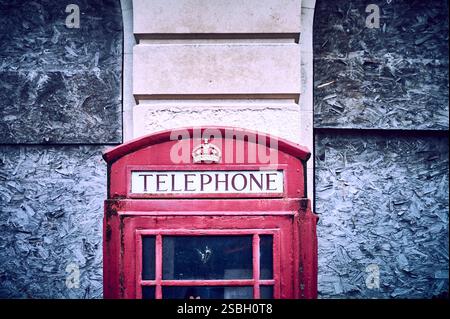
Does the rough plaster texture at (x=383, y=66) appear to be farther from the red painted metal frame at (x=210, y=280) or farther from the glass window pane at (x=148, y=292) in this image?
the glass window pane at (x=148, y=292)

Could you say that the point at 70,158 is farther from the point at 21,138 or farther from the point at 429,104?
the point at 429,104

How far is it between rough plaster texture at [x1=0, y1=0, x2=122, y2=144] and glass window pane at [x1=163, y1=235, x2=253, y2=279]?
149cm

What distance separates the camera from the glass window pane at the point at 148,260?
233 cm

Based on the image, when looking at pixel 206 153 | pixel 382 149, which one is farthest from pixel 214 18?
pixel 382 149

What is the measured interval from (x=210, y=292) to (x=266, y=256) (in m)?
0.33

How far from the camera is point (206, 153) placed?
2309 mm

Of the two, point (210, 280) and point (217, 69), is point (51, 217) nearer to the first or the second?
point (217, 69)

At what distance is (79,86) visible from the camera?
142 inches

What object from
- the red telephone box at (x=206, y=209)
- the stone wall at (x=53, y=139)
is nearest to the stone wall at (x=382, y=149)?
the red telephone box at (x=206, y=209)

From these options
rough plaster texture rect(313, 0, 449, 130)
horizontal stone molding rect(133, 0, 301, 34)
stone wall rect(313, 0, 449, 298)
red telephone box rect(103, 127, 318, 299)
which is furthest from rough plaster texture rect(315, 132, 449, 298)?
red telephone box rect(103, 127, 318, 299)

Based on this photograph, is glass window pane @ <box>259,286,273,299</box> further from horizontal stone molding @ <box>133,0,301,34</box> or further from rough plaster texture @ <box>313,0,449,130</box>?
horizontal stone molding @ <box>133,0,301,34</box>
